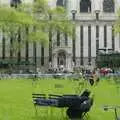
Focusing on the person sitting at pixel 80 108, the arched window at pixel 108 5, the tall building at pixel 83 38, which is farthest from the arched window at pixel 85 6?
the person sitting at pixel 80 108

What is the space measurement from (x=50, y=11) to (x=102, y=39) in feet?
47.1

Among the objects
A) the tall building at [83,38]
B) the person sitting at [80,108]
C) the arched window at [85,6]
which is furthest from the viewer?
the arched window at [85,6]

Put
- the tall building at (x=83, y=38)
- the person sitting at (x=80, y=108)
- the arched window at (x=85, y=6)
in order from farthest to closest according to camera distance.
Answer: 1. the arched window at (x=85, y=6)
2. the tall building at (x=83, y=38)
3. the person sitting at (x=80, y=108)

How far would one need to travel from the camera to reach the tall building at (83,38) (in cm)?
9000

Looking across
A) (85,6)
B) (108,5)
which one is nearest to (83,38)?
(85,6)

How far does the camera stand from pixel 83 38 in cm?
9194

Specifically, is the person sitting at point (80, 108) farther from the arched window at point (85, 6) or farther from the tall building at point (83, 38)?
the arched window at point (85, 6)

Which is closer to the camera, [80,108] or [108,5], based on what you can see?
[80,108]

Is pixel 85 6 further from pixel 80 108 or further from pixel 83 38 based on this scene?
pixel 80 108

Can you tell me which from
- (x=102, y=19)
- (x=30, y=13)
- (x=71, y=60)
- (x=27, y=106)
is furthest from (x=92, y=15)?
(x=27, y=106)

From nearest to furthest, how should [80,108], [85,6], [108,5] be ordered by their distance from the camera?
[80,108] < [85,6] < [108,5]

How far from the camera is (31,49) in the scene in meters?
91.2

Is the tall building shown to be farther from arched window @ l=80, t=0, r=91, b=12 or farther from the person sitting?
the person sitting

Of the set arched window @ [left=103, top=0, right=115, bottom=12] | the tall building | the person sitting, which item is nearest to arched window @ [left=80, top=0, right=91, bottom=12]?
the tall building
